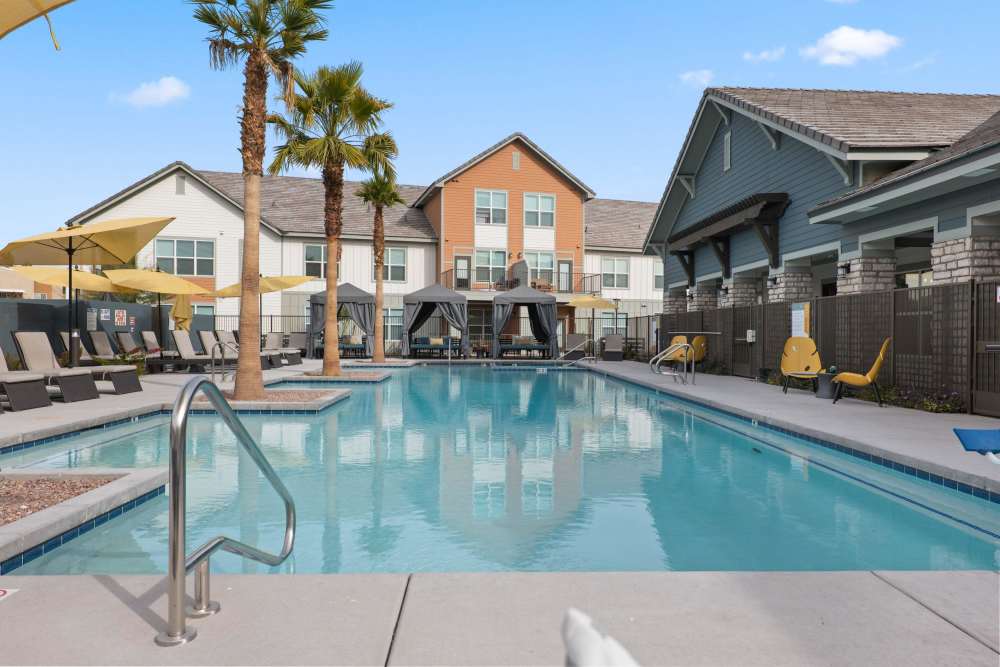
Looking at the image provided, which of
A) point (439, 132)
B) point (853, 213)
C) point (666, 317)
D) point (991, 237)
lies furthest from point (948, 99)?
point (439, 132)

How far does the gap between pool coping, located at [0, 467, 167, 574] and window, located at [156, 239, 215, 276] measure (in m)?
24.5

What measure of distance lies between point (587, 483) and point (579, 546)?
1808 mm

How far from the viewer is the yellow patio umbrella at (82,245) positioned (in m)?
12.4

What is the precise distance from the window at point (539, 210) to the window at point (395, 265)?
582cm

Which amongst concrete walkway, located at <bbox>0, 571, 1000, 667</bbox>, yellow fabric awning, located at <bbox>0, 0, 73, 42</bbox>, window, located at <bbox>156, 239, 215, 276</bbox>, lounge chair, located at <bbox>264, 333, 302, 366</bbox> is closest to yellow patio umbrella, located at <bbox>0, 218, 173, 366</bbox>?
lounge chair, located at <bbox>264, 333, 302, 366</bbox>

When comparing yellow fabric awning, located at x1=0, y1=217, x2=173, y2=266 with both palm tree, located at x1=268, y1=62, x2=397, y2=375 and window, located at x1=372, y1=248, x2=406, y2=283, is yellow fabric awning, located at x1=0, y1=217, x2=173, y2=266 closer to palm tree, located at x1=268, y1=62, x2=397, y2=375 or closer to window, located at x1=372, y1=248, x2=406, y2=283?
palm tree, located at x1=268, y1=62, x2=397, y2=375

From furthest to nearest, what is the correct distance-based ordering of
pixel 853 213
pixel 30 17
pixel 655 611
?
pixel 853 213, pixel 30 17, pixel 655 611

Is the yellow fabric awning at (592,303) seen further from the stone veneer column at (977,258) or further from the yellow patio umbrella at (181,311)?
the stone veneer column at (977,258)

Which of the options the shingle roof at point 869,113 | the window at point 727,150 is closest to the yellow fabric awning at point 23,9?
the shingle roof at point 869,113

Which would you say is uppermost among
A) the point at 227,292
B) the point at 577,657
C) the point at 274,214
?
the point at 274,214

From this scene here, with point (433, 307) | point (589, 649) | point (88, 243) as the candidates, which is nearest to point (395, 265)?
point (433, 307)

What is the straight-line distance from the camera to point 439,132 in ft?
73.2

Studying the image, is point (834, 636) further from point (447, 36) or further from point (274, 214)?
point (274, 214)

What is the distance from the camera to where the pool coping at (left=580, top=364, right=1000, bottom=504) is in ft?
17.2
